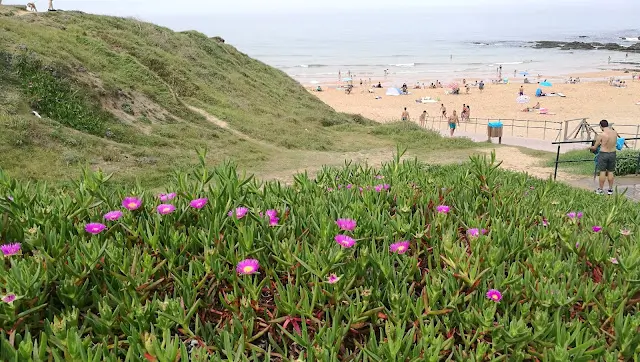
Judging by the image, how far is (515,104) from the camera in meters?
39.1

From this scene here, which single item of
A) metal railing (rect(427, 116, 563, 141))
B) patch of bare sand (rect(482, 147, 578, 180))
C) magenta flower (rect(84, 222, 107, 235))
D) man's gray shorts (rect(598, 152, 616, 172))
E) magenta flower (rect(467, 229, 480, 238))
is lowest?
metal railing (rect(427, 116, 563, 141))

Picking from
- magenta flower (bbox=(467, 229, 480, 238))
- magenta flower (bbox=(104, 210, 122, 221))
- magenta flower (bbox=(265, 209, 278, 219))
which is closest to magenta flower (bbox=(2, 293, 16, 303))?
magenta flower (bbox=(104, 210, 122, 221))

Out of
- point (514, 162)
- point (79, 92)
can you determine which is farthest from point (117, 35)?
point (514, 162)

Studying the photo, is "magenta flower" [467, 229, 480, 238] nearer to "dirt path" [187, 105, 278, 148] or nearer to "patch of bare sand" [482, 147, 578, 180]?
"patch of bare sand" [482, 147, 578, 180]

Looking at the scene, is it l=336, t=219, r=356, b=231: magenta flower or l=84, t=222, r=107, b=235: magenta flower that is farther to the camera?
l=336, t=219, r=356, b=231: magenta flower

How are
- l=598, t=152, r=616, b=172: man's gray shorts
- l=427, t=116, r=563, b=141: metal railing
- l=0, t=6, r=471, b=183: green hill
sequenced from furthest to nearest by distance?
l=427, t=116, r=563, b=141: metal railing → l=0, t=6, r=471, b=183: green hill → l=598, t=152, r=616, b=172: man's gray shorts

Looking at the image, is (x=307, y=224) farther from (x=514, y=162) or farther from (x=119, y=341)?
(x=514, y=162)

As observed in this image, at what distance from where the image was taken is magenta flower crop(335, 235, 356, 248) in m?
2.04

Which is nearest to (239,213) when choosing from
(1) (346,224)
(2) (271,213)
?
(2) (271,213)

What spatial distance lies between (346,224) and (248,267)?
536mm

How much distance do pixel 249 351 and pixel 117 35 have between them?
2462 centimetres

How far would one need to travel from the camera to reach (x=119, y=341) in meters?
1.64

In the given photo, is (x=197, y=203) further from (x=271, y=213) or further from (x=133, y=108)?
(x=133, y=108)

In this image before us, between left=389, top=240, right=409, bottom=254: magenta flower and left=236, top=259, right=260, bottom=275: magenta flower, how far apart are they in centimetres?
57
